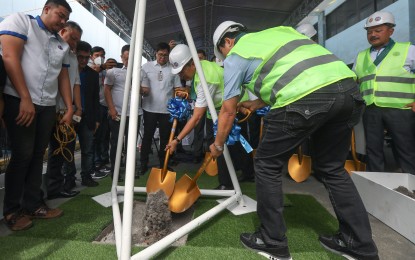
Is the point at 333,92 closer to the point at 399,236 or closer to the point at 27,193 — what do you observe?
the point at 399,236

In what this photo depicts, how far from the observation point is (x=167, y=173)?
7.75 feet

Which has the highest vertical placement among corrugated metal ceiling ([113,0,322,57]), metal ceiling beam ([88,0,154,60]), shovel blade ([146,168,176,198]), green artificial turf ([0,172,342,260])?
corrugated metal ceiling ([113,0,322,57])

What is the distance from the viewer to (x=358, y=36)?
853 cm

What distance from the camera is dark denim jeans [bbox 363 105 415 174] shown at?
2.52 m

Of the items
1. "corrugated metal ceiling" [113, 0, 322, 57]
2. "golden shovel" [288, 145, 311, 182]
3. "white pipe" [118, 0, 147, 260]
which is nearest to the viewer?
"white pipe" [118, 0, 147, 260]

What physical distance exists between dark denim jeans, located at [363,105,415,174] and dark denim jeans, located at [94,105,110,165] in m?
3.40

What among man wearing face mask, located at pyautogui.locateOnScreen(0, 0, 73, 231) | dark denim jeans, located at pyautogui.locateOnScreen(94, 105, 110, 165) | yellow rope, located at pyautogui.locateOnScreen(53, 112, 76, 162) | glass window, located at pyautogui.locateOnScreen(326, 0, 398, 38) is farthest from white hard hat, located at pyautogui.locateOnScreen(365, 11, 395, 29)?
glass window, located at pyautogui.locateOnScreen(326, 0, 398, 38)

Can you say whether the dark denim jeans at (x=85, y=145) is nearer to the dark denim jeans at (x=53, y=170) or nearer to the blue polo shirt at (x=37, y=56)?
the dark denim jeans at (x=53, y=170)

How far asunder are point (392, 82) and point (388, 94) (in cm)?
12

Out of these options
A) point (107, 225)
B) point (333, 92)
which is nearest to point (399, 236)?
point (333, 92)

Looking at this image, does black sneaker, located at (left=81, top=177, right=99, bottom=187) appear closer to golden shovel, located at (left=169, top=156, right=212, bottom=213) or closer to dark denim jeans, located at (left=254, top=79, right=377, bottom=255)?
golden shovel, located at (left=169, top=156, right=212, bottom=213)

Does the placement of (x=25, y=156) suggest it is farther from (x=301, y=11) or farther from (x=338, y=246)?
(x=301, y=11)

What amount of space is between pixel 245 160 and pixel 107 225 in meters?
1.81

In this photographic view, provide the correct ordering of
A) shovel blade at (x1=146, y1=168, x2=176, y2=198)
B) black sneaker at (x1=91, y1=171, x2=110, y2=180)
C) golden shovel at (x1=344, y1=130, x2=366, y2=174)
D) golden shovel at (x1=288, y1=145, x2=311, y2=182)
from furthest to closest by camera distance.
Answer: black sneaker at (x1=91, y1=171, x2=110, y2=180) → golden shovel at (x1=288, y1=145, x2=311, y2=182) → golden shovel at (x1=344, y1=130, x2=366, y2=174) → shovel blade at (x1=146, y1=168, x2=176, y2=198)
